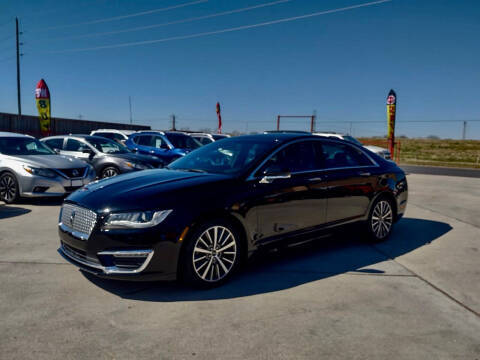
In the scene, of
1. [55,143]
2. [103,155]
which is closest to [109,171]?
[103,155]

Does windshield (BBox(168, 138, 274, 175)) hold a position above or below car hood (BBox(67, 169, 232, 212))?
above

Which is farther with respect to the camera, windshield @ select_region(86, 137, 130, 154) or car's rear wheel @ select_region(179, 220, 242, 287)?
windshield @ select_region(86, 137, 130, 154)

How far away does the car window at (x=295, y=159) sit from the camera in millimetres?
4582

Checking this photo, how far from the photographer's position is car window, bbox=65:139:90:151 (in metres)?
11.7

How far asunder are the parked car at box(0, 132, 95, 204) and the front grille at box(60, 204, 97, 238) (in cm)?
471

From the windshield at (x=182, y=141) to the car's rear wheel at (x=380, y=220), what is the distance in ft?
29.9

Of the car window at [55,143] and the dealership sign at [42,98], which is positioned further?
the dealership sign at [42,98]

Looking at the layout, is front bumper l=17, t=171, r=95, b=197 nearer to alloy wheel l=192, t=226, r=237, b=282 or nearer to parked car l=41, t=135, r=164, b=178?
parked car l=41, t=135, r=164, b=178

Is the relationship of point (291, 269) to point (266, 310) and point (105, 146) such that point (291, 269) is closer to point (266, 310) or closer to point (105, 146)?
point (266, 310)

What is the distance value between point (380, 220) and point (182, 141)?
31.7 feet

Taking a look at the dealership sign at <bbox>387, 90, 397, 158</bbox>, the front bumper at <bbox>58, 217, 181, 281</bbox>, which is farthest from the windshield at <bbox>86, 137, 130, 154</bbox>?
the dealership sign at <bbox>387, 90, 397, 158</bbox>

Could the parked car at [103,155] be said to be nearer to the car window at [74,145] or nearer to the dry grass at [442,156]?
the car window at [74,145]

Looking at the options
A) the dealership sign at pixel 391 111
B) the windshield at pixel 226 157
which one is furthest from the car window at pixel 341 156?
the dealership sign at pixel 391 111

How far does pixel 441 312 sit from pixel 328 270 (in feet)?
4.31
